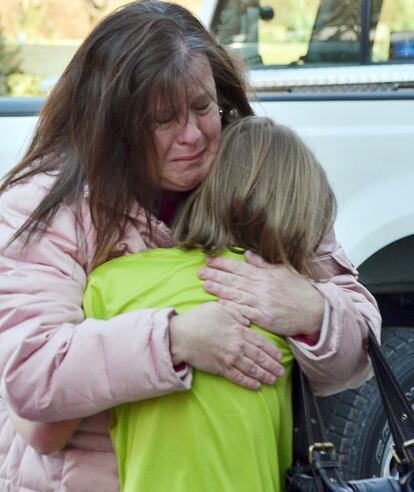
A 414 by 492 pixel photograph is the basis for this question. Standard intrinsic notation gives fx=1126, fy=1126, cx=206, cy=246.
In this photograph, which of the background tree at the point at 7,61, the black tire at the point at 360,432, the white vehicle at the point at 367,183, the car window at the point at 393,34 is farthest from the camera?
the background tree at the point at 7,61

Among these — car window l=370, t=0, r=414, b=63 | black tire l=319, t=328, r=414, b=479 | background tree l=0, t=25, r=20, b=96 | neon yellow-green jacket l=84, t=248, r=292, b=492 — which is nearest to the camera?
neon yellow-green jacket l=84, t=248, r=292, b=492

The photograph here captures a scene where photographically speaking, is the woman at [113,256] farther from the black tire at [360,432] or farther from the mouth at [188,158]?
the black tire at [360,432]

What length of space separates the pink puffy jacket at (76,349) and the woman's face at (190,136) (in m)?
0.11

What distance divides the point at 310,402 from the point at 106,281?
1.42ft

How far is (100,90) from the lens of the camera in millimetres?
2129

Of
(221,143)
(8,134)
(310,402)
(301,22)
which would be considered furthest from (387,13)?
(310,402)

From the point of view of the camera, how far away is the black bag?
2.01 m

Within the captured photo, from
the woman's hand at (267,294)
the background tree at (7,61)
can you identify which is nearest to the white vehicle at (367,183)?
the woman's hand at (267,294)

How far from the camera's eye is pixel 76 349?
6.37 feet

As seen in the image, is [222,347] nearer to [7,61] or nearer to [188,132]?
[188,132]

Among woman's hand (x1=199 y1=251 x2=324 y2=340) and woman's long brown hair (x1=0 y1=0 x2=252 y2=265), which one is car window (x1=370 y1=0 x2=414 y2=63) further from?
woman's hand (x1=199 y1=251 x2=324 y2=340)

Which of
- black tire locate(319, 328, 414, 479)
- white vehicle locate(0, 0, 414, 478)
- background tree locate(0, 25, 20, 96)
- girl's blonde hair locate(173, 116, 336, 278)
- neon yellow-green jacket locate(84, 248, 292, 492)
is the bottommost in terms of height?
background tree locate(0, 25, 20, 96)

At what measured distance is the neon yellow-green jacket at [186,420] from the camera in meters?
1.93

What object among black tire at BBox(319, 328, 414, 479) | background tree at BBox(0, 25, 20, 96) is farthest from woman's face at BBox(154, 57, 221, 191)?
background tree at BBox(0, 25, 20, 96)
